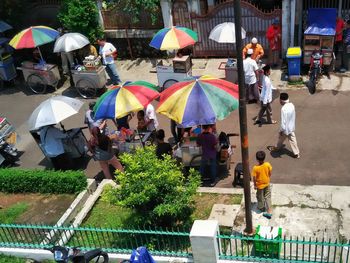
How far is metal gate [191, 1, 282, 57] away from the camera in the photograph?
14867mm

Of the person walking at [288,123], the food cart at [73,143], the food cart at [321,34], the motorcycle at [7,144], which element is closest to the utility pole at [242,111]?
the person walking at [288,123]

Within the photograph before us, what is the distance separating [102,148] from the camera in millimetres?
10273

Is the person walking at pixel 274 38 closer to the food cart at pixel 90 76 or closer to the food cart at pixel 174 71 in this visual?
the food cart at pixel 174 71

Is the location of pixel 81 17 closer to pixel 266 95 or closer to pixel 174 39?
pixel 174 39

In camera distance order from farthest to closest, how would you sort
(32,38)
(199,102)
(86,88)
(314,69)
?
(86,88), (32,38), (314,69), (199,102)

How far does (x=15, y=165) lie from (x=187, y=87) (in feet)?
17.9

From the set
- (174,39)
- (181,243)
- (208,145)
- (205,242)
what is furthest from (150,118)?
(205,242)

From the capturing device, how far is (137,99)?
33.1ft

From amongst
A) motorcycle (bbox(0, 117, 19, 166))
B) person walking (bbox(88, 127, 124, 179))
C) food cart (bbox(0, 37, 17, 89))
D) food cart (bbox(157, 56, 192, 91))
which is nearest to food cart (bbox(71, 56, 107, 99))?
food cart (bbox(157, 56, 192, 91))

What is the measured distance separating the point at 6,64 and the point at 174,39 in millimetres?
6333

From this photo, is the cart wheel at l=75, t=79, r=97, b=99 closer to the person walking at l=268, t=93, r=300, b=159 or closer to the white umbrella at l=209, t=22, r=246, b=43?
the white umbrella at l=209, t=22, r=246, b=43

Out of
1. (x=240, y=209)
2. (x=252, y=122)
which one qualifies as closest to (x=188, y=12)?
(x=252, y=122)

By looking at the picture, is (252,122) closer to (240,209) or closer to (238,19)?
(240,209)

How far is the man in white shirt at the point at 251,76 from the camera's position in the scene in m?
12.4
